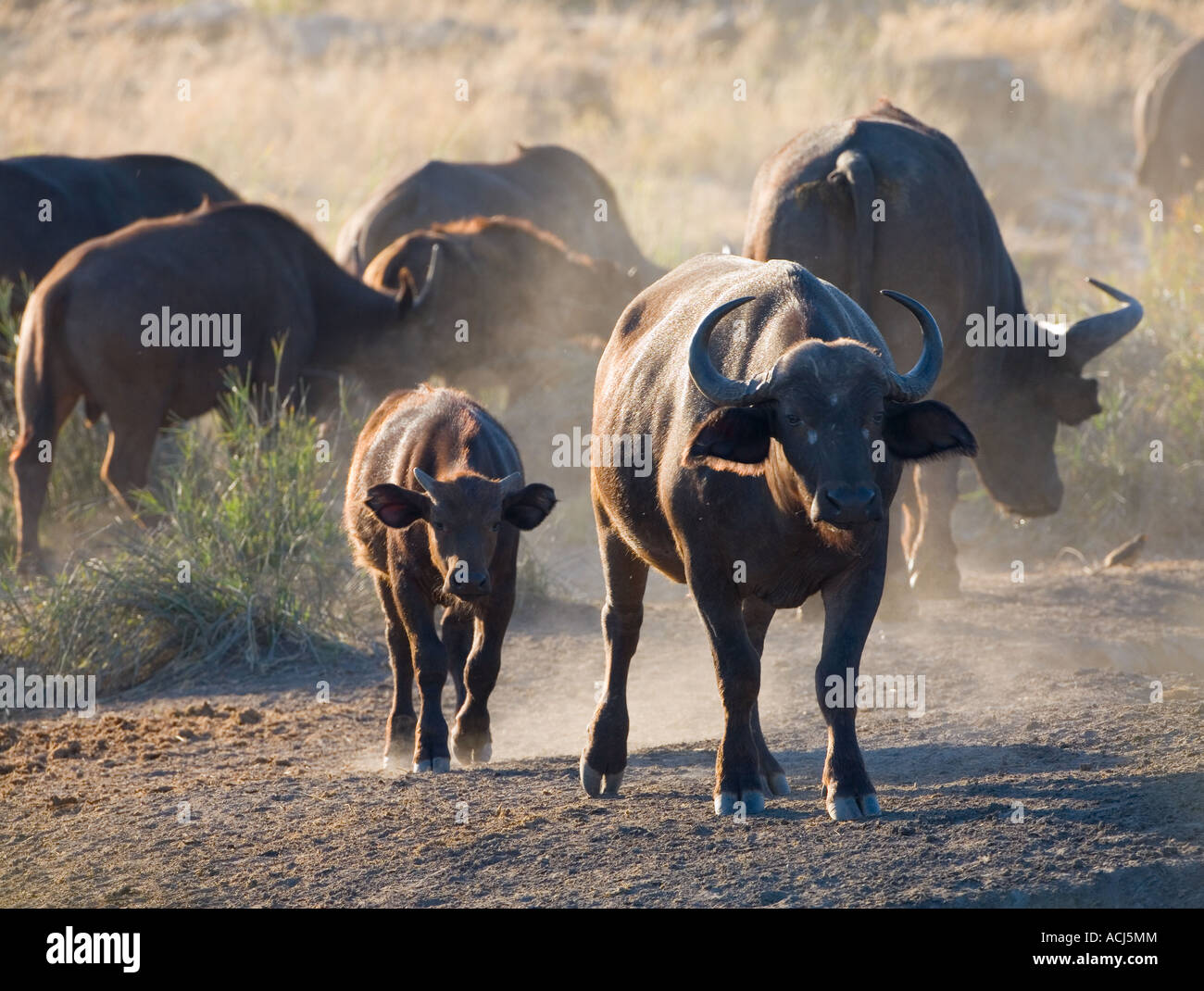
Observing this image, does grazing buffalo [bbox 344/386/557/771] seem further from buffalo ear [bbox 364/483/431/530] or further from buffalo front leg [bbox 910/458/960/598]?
A: buffalo front leg [bbox 910/458/960/598]

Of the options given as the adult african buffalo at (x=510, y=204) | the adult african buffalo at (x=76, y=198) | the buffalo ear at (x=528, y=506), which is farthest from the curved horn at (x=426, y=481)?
the adult african buffalo at (x=510, y=204)

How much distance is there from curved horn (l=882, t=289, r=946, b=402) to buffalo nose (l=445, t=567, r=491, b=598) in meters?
1.98

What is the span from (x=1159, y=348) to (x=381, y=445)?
7.91m

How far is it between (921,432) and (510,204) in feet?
35.8

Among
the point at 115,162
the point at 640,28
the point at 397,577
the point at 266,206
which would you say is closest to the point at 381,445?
the point at 397,577

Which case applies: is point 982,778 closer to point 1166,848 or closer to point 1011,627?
point 1166,848

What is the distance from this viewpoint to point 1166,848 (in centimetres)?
504

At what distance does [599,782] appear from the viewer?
20.2 ft

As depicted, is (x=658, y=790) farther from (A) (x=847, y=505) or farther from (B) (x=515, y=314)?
(B) (x=515, y=314)

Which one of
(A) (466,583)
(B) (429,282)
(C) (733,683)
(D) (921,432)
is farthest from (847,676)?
(B) (429,282)

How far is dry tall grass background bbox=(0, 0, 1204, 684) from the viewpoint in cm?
1272

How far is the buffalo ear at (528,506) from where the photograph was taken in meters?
6.91

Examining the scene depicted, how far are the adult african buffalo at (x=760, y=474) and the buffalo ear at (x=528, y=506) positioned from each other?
532mm
